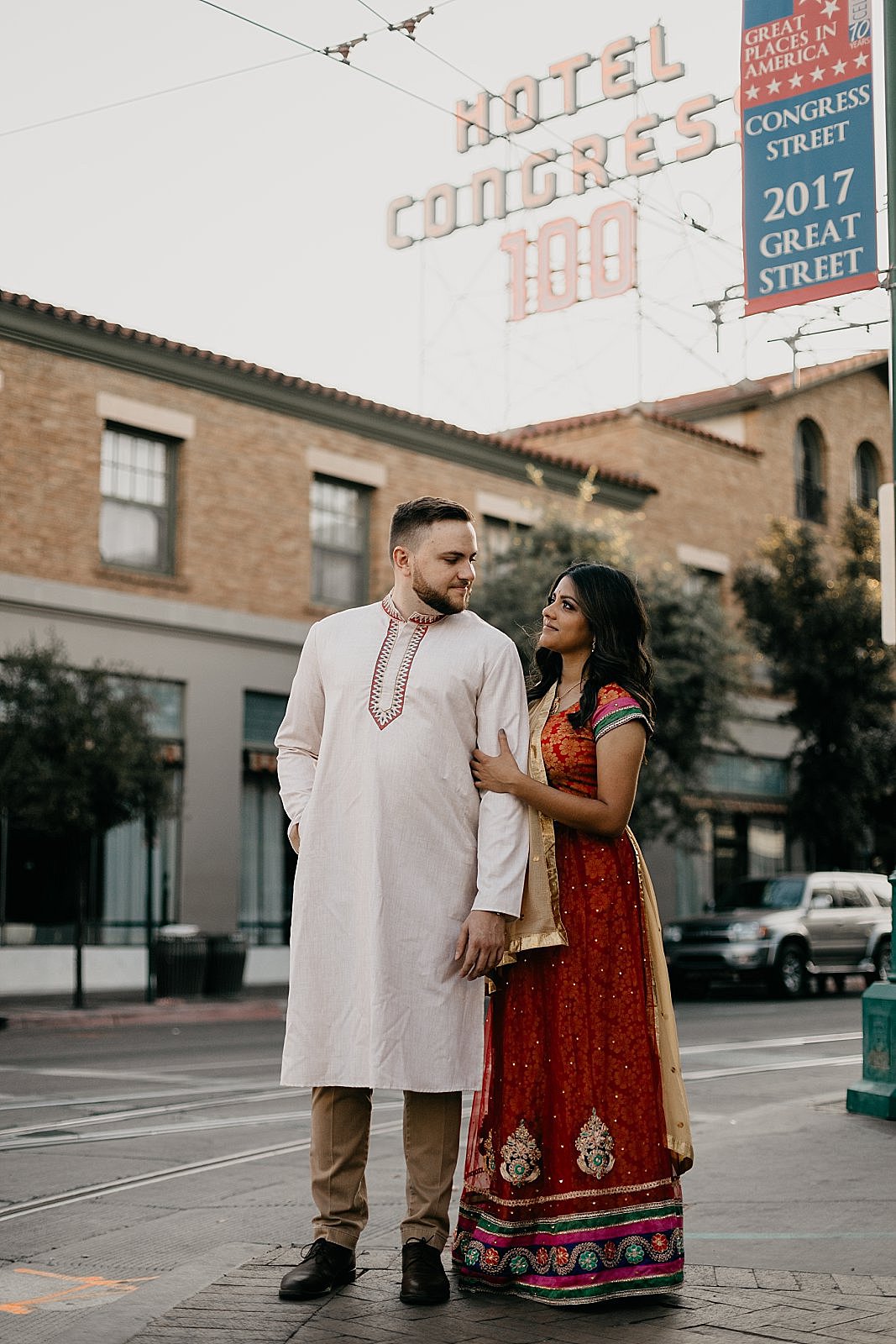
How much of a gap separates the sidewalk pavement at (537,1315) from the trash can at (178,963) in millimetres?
14492

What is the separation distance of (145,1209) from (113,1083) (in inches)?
184

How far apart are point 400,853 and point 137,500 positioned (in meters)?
17.2

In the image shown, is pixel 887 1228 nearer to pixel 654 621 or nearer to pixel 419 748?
pixel 419 748

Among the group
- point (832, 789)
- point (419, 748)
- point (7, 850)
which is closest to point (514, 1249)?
point (419, 748)

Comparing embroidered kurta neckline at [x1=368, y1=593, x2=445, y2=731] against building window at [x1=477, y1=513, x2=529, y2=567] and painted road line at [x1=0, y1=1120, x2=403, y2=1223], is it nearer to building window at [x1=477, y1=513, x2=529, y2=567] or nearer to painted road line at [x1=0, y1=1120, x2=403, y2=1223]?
painted road line at [x1=0, y1=1120, x2=403, y2=1223]

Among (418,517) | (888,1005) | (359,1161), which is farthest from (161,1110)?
(418,517)

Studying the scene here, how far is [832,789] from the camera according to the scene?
27.7m

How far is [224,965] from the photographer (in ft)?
63.6

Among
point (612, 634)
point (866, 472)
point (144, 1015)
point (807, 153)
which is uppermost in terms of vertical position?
point (866, 472)

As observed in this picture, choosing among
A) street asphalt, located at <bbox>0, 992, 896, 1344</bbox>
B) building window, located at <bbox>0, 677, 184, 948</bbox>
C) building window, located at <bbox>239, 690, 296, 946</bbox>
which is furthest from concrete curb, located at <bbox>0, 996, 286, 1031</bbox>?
street asphalt, located at <bbox>0, 992, 896, 1344</bbox>

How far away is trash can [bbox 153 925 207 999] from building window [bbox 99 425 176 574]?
16.1ft

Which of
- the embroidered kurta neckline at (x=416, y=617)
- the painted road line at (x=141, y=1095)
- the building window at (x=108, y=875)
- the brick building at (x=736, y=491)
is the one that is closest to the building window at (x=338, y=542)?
the building window at (x=108, y=875)

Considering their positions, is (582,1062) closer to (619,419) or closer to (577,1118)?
(577,1118)

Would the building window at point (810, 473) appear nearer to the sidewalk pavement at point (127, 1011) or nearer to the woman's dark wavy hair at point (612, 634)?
the sidewalk pavement at point (127, 1011)
